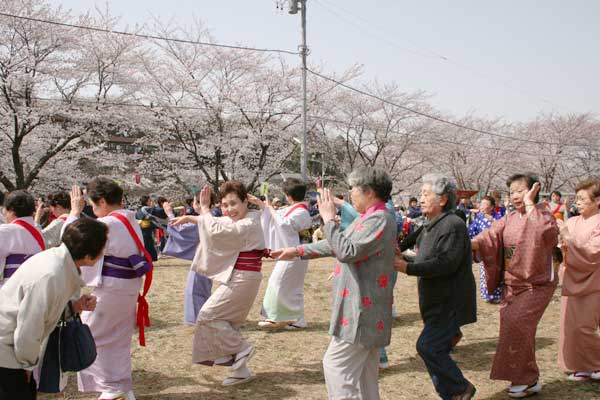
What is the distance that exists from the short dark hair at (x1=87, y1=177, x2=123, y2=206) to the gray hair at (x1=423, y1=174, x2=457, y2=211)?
92.8 inches

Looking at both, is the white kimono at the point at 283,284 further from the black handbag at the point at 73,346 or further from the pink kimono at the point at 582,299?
the black handbag at the point at 73,346

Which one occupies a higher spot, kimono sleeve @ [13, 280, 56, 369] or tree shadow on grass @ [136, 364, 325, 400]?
kimono sleeve @ [13, 280, 56, 369]

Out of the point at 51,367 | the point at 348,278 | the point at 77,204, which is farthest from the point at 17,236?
the point at 348,278

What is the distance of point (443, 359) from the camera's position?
150 inches

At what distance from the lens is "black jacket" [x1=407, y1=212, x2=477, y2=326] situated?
3.76 metres

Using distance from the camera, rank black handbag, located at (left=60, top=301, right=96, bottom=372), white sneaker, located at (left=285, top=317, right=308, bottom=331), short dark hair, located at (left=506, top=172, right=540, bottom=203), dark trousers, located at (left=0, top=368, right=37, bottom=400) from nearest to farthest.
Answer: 1. dark trousers, located at (left=0, top=368, right=37, bottom=400)
2. black handbag, located at (left=60, top=301, right=96, bottom=372)
3. short dark hair, located at (left=506, top=172, right=540, bottom=203)
4. white sneaker, located at (left=285, top=317, right=308, bottom=331)

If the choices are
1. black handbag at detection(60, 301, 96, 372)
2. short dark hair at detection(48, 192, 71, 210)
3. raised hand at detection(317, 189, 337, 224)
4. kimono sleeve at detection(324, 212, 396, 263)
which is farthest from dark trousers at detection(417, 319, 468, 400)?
short dark hair at detection(48, 192, 71, 210)

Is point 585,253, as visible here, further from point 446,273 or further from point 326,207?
point 326,207

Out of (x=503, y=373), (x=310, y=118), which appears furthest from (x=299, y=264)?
(x=310, y=118)

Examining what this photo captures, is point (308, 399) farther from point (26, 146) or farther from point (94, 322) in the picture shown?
point (26, 146)

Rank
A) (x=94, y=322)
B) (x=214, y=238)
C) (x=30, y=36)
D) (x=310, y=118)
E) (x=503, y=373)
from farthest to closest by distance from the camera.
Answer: (x=310, y=118), (x=30, y=36), (x=214, y=238), (x=503, y=373), (x=94, y=322)

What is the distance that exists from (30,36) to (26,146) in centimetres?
454

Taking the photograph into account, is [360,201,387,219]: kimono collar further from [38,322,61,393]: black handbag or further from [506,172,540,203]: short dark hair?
[38,322,61,393]: black handbag

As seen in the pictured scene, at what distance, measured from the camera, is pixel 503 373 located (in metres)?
4.29
